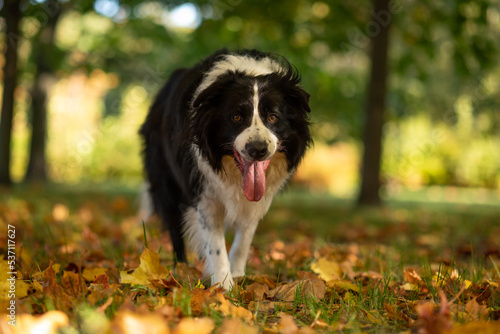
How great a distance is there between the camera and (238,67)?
3.06 metres

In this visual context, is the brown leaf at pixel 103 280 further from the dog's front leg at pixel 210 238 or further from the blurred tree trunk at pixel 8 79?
the blurred tree trunk at pixel 8 79

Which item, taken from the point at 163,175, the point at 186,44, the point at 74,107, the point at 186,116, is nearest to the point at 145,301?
the point at 186,116

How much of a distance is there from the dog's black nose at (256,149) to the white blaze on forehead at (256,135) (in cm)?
2

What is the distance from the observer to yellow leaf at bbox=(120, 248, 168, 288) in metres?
2.29

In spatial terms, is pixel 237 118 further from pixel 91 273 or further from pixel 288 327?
pixel 288 327

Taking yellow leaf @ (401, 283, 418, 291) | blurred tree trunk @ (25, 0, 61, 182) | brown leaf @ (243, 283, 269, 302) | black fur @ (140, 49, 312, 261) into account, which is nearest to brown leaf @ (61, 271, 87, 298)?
brown leaf @ (243, 283, 269, 302)

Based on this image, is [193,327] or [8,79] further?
[8,79]

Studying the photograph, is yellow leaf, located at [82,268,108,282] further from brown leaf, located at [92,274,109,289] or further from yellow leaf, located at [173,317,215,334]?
yellow leaf, located at [173,317,215,334]

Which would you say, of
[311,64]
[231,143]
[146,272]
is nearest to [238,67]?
[231,143]

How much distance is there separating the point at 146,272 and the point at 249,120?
96 centimetres

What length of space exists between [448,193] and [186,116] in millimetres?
15052

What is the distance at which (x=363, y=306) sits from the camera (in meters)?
2.18

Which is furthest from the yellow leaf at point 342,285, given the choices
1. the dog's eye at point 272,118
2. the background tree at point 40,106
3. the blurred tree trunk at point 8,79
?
the background tree at point 40,106

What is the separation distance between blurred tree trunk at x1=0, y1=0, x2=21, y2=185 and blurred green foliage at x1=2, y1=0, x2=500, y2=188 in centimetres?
30
